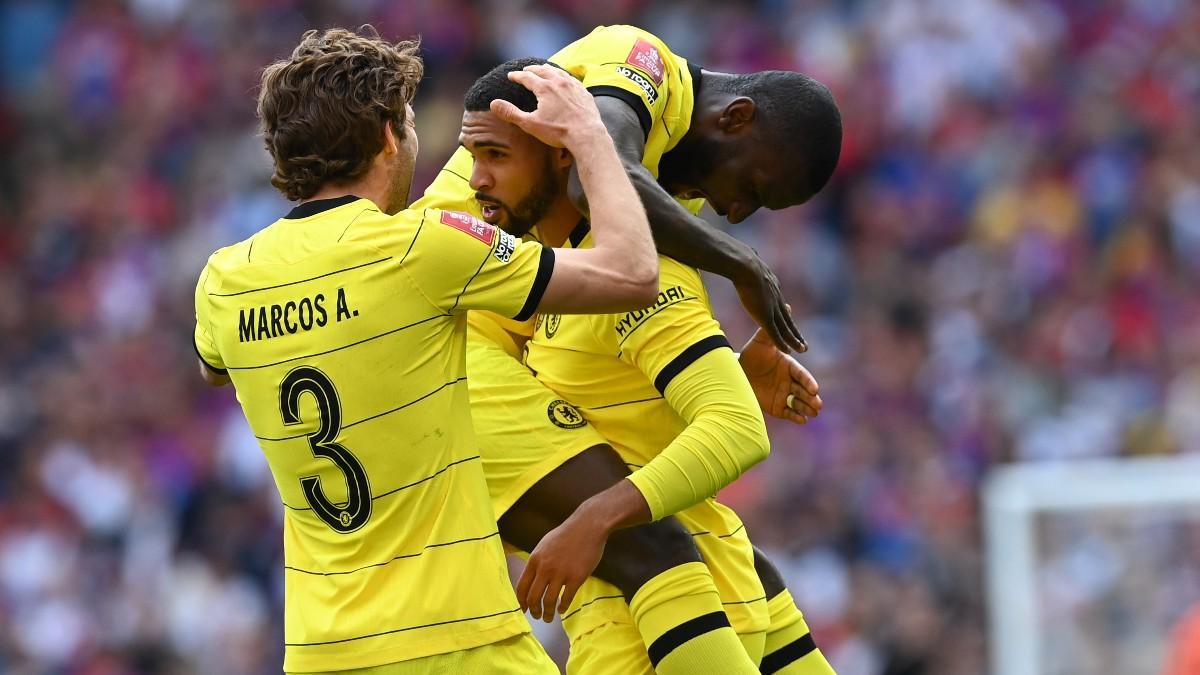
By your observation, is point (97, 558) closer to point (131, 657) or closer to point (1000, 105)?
point (131, 657)

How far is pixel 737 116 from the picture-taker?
192 inches

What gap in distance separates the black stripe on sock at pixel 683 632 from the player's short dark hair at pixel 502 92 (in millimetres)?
1240

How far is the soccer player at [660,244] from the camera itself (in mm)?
4465

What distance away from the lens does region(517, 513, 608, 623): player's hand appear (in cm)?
417

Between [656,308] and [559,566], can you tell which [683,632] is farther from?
[656,308]

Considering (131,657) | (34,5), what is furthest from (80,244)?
(131,657)

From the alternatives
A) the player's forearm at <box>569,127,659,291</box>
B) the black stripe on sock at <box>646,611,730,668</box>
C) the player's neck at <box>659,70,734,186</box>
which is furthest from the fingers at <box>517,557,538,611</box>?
the player's neck at <box>659,70,734,186</box>

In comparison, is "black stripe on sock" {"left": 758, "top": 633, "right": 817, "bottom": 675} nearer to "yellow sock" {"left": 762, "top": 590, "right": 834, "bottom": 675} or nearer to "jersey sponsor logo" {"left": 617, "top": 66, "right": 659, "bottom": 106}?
"yellow sock" {"left": 762, "top": 590, "right": 834, "bottom": 675}

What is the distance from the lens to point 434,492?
391 cm

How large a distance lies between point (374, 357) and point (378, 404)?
0.10 metres

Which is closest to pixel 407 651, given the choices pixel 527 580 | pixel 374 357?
pixel 527 580

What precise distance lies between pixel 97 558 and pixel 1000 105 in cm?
684

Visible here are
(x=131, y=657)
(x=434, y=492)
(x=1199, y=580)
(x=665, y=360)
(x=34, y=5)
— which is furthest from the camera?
(x=34, y=5)

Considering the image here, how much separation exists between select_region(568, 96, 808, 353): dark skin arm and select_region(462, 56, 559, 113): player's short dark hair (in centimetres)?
18
